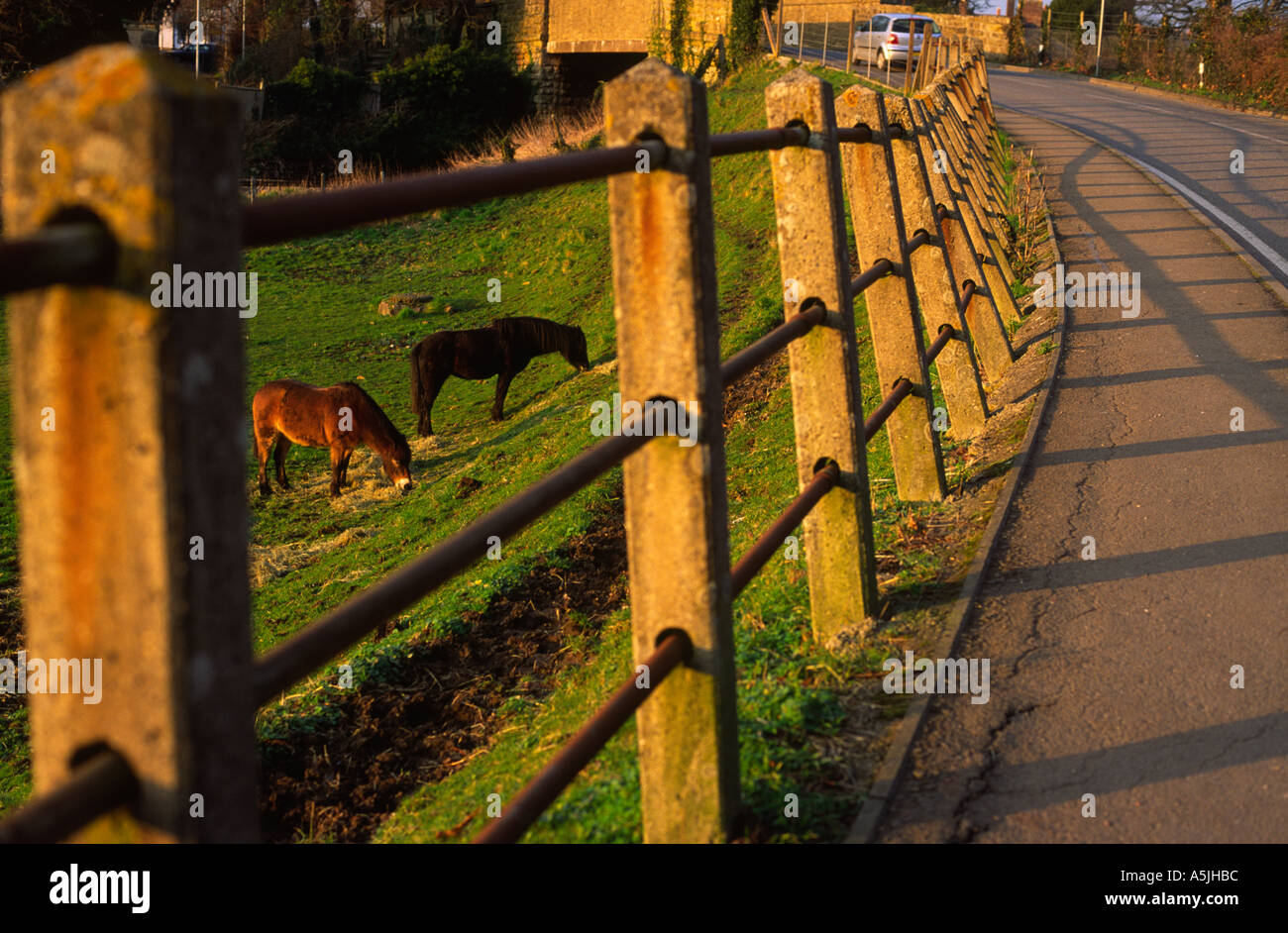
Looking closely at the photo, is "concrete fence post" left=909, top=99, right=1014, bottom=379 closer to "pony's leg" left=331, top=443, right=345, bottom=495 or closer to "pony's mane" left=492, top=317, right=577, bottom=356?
"pony's leg" left=331, top=443, right=345, bottom=495

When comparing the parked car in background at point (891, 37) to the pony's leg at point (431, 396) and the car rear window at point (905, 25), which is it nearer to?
the car rear window at point (905, 25)

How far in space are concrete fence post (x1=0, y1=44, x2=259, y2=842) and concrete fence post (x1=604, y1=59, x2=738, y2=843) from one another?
1.25 m

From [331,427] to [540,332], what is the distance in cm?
355

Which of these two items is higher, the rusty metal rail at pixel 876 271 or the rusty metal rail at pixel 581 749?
the rusty metal rail at pixel 876 271

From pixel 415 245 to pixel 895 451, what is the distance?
2104 cm

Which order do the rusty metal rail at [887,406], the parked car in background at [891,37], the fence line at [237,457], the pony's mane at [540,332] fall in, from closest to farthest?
the fence line at [237,457]
the rusty metal rail at [887,406]
the pony's mane at [540,332]
the parked car in background at [891,37]

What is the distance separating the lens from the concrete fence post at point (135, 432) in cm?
118

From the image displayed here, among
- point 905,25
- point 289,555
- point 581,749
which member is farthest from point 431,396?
point 905,25

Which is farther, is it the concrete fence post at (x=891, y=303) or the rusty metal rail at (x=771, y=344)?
the concrete fence post at (x=891, y=303)

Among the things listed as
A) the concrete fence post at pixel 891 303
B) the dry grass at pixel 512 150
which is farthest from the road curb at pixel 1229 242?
the dry grass at pixel 512 150

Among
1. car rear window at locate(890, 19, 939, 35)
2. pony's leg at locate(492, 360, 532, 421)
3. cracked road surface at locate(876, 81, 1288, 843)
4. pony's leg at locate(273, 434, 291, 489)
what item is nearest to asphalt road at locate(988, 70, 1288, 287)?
car rear window at locate(890, 19, 939, 35)

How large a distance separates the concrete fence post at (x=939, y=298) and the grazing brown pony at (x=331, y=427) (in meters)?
6.88

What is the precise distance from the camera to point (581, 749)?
7.21 ft

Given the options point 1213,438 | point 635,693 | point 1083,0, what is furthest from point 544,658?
point 1083,0
